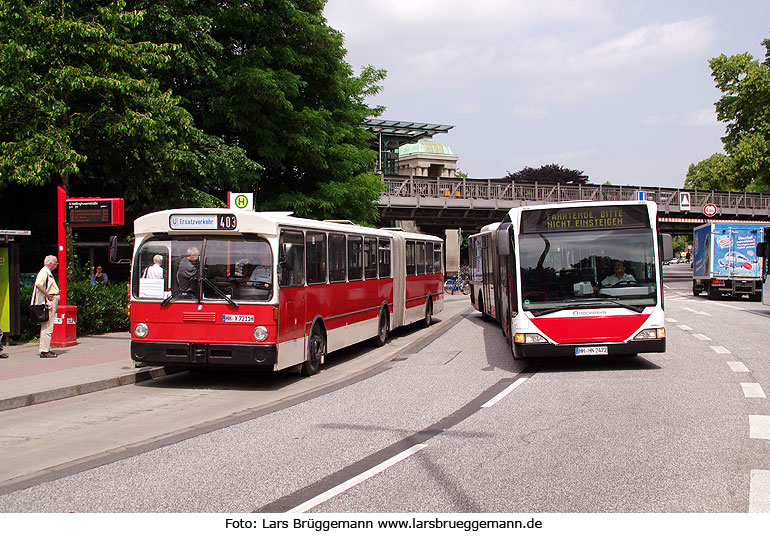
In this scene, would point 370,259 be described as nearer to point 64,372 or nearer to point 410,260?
point 410,260

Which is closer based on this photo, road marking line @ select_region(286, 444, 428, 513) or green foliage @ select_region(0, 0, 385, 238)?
road marking line @ select_region(286, 444, 428, 513)

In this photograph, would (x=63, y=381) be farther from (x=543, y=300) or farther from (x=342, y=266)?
(x=543, y=300)

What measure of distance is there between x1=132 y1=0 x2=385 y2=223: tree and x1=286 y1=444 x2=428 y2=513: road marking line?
15670mm

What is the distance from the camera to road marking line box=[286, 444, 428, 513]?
516cm

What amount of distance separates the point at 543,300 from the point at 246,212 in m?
4.79

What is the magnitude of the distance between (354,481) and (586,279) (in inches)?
283

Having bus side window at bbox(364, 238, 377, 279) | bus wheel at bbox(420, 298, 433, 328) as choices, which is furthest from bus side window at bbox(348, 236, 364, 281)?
bus wheel at bbox(420, 298, 433, 328)

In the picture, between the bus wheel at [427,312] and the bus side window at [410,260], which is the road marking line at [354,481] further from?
the bus wheel at [427,312]

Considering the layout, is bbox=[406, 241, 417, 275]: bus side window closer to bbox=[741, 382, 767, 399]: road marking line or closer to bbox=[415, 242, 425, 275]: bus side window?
bbox=[415, 242, 425, 275]: bus side window

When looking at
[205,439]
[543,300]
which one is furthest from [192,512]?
[543,300]

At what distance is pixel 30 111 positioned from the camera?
16375mm

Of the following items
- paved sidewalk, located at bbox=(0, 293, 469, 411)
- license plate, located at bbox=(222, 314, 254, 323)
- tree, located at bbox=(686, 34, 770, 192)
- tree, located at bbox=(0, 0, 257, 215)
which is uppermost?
tree, located at bbox=(686, 34, 770, 192)

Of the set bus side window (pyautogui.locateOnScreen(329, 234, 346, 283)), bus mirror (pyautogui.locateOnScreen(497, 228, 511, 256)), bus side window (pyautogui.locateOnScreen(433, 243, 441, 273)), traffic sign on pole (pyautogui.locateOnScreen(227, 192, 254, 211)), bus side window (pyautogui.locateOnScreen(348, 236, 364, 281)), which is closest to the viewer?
bus mirror (pyautogui.locateOnScreen(497, 228, 511, 256))

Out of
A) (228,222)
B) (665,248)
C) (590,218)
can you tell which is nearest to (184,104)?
(228,222)
